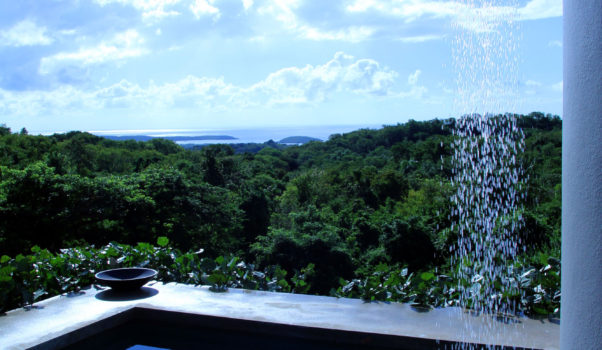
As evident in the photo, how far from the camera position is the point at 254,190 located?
23.7 m

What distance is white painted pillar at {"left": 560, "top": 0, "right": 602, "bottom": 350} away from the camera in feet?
3.55

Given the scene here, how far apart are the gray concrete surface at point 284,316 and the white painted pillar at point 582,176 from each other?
5.17 ft

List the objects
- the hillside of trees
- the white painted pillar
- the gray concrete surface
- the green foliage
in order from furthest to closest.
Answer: the hillside of trees
the green foliage
the gray concrete surface
the white painted pillar

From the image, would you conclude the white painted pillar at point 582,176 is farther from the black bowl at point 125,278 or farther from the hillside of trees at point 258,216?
the black bowl at point 125,278

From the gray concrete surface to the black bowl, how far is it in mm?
101

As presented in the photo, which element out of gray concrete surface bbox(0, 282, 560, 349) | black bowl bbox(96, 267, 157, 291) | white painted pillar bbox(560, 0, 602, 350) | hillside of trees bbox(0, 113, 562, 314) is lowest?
hillside of trees bbox(0, 113, 562, 314)

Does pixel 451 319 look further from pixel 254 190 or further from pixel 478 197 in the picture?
pixel 254 190

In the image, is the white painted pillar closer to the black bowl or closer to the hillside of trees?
the hillside of trees

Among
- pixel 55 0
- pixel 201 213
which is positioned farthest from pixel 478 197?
pixel 55 0

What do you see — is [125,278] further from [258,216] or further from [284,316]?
[258,216]

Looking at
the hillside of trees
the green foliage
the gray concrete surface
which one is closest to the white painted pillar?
the gray concrete surface

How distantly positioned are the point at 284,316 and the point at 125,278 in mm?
1450

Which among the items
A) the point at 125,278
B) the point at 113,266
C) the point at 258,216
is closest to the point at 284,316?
the point at 125,278

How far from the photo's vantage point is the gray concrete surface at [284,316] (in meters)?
2.67
